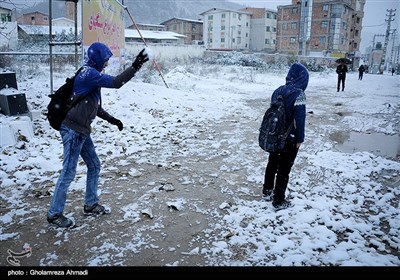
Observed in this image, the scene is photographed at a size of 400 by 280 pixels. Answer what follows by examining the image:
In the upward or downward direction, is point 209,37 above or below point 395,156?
above

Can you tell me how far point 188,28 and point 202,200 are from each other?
7552 centimetres

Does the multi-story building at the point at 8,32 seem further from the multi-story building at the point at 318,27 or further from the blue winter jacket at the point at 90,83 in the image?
the multi-story building at the point at 318,27

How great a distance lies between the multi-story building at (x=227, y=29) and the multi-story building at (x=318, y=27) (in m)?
12.8

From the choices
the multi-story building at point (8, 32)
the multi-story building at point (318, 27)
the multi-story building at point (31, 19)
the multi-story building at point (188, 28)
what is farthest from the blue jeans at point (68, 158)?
the multi-story building at point (31, 19)

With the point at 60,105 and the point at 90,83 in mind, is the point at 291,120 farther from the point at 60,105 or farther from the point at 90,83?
the point at 60,105

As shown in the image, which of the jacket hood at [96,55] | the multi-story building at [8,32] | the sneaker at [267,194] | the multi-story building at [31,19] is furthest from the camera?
the multi-story building at [31,19]

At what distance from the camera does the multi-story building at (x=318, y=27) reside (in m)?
51.2

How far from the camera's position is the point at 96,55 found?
10.5ft

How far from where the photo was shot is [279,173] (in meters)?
4.00

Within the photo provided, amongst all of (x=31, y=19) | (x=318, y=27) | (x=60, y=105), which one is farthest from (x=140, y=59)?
(x=31, y=19)

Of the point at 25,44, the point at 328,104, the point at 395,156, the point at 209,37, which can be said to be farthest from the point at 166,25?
the point at 395,156

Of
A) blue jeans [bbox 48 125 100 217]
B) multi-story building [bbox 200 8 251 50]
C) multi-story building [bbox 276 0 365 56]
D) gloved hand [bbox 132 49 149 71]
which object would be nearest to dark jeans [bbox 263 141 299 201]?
gloved hand [bbox 132 49 149 71]

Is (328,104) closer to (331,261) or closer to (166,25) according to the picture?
(331,261)

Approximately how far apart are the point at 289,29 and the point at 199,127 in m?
56.3
